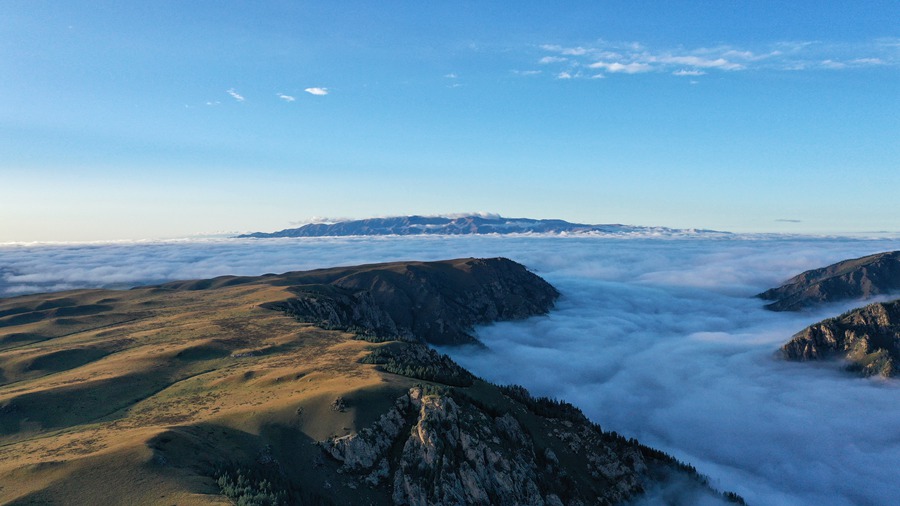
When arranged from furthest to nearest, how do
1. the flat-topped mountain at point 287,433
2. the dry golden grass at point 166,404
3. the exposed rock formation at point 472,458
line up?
1. the exposed rock formation at point 472,458
2. the flat-topped mountain at point 287,433
3. the dry golden grass at point 166,404

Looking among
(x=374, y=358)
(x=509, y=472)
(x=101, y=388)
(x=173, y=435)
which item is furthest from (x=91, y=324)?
(x=509, y=472)

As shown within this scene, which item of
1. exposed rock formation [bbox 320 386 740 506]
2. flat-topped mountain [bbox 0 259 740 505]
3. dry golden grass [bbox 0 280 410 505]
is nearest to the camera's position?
dry golden grass [bbox 0 280 410 505]

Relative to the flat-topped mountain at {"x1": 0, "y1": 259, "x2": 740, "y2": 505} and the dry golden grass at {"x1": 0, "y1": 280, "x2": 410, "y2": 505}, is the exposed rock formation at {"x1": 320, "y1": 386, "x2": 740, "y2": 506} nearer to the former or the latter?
the flat-topped mountain at {"x1": 0, "y1": 259, "x2": 740, "y2": 505}

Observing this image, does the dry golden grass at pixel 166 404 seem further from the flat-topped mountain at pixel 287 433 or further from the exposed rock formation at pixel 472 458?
the exposed rock formation at pixel 472 458

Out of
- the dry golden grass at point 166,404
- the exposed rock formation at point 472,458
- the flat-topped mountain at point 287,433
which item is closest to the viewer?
the dry golden grass at point 166,404

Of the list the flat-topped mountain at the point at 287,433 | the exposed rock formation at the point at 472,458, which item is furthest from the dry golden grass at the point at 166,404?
the exposed rock formation at the point at 472,458

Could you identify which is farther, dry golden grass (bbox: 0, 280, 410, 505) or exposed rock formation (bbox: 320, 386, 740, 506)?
exposed rock formation (bbox: 320, 386, 740, 506)

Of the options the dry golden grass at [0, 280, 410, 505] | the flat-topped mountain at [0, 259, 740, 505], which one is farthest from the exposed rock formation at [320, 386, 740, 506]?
the dry golden grass at [0, 280, 410, 505]
